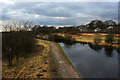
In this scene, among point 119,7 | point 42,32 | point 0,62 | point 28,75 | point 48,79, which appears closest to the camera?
point 48,79

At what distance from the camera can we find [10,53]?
12359 millimetres

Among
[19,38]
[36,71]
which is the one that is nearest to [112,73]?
[36,71]

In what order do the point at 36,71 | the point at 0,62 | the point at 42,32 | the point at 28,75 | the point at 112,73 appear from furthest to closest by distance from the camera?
the point at 42,32 < the point at 0,62 < the point at 112,73 < the point at 36,71 < the point at 28,75

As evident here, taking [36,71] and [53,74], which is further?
[36,71]

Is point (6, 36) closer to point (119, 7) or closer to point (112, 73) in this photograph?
point (112, 73)

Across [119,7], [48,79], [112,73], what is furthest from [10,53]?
[119,7]

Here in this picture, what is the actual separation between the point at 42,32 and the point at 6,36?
48.9 m

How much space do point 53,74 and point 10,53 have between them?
644 centimetres

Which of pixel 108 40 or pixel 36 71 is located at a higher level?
pixel 108 40

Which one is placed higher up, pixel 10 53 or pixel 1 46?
pixel 1 46

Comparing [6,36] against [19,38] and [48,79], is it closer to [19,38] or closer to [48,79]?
[19,38]

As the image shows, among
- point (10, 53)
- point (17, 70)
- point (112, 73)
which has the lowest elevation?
point (112, 73)

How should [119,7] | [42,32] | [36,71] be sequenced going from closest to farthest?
[36,71] < [119,7] < [42,32]

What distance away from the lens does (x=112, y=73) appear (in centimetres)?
1302
